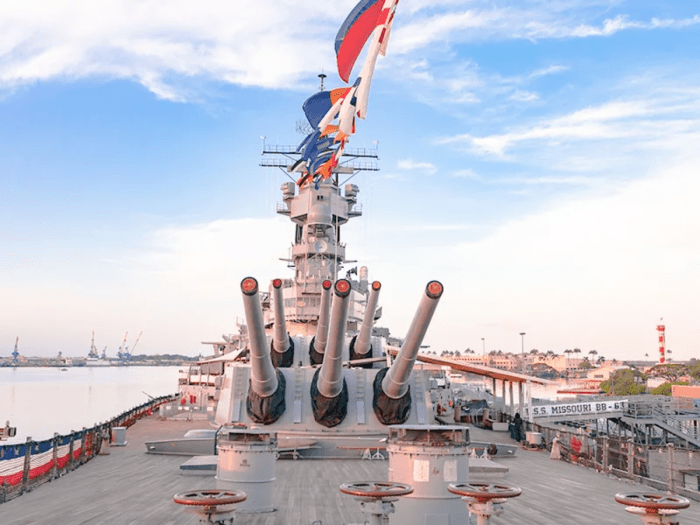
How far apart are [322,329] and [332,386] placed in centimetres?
183

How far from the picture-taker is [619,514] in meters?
7.38

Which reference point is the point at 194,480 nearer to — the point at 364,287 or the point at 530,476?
the point at 530,476

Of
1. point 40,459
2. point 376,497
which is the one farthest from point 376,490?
point 40,459

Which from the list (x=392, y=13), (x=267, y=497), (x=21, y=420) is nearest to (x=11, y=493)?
(x=267, y=497)

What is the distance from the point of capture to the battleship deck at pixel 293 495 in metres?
7.04

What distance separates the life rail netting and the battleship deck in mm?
207

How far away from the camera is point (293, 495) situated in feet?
27.3

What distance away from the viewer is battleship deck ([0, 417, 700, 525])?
7.04m

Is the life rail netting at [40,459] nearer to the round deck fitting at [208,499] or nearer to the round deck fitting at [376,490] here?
the round deck fitting at [208,499]

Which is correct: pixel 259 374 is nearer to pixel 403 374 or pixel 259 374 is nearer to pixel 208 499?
pixel 403 374

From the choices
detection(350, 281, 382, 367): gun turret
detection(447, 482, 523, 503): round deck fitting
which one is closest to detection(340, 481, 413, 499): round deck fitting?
detection(447, 482, 523, 503): round deck fitting

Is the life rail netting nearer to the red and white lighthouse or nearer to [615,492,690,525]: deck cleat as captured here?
[615,492,690,525]: deck cleat

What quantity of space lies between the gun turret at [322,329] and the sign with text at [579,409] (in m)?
18.9

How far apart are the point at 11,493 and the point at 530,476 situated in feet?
26.2
